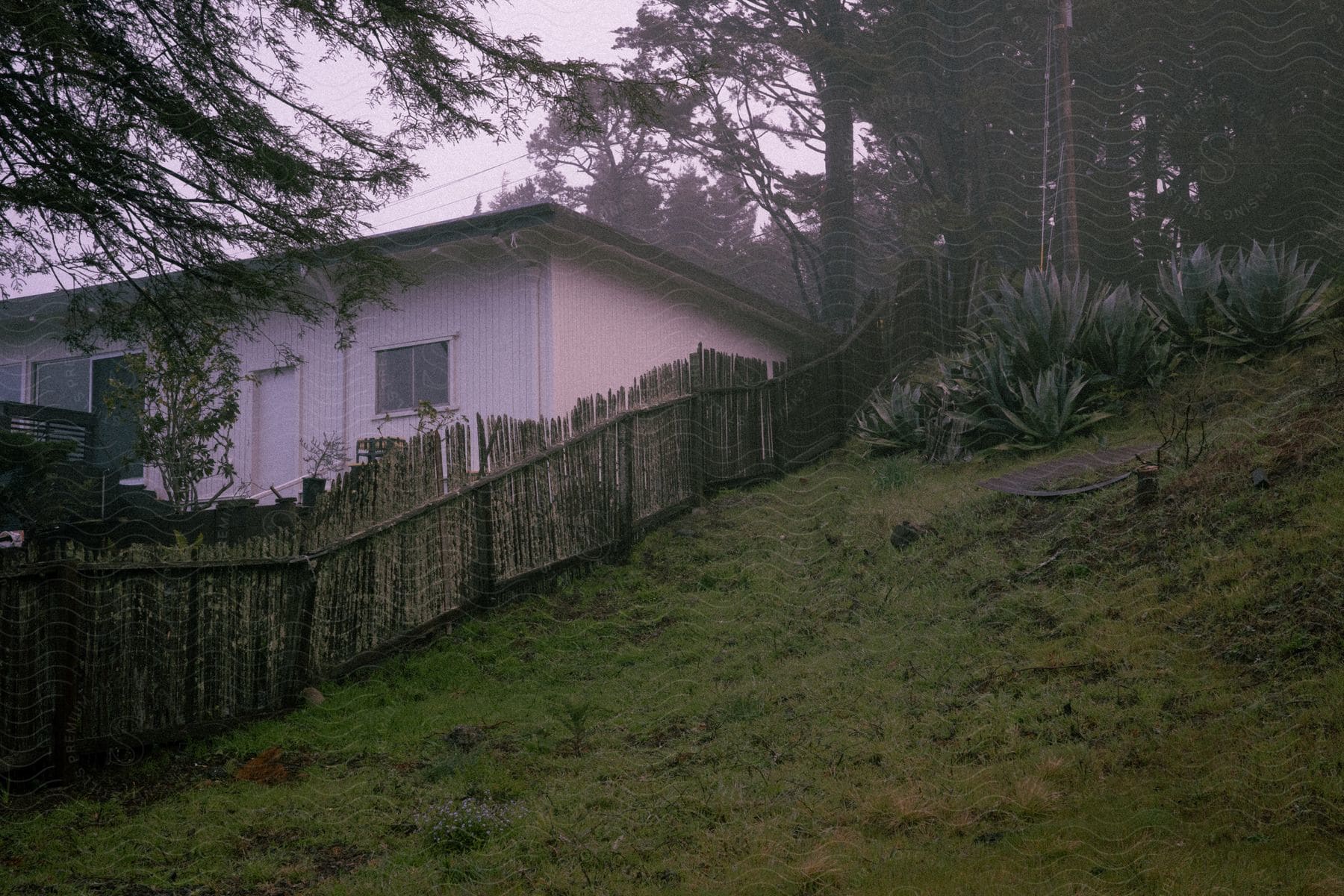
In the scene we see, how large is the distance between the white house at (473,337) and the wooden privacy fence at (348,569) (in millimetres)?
2217

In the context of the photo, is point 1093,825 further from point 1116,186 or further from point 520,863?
point 1116,186

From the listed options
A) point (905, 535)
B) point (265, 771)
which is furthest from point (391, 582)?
point (905, 535)

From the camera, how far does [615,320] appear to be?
11273mm

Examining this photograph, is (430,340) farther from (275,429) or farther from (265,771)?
(265,771)

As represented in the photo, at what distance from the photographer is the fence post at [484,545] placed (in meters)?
6.44

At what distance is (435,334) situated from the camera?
36.3 ft

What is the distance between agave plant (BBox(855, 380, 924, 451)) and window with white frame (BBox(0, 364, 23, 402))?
11630 mm

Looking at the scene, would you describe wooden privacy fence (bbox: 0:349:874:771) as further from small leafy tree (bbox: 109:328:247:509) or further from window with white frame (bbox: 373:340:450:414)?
small leafy tree (bbox: 109:328:247:509)

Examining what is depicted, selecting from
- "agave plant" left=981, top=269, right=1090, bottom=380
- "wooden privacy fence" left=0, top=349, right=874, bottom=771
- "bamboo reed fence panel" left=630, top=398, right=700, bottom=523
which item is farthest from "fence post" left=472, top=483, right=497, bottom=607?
"agave plant" left=981, top=269, right=1090, bottom=380

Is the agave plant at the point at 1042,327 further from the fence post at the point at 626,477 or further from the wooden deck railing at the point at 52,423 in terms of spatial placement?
the wooden deck railing at the point at 52,423

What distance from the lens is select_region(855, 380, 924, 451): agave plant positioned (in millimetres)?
8648

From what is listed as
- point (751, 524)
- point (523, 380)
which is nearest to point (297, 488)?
point (523, 380)

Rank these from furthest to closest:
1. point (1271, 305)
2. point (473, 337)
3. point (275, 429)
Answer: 1. point (275, 429)
2. point (473, 337)
3. point (1271, 305)

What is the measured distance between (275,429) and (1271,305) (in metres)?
10.3
